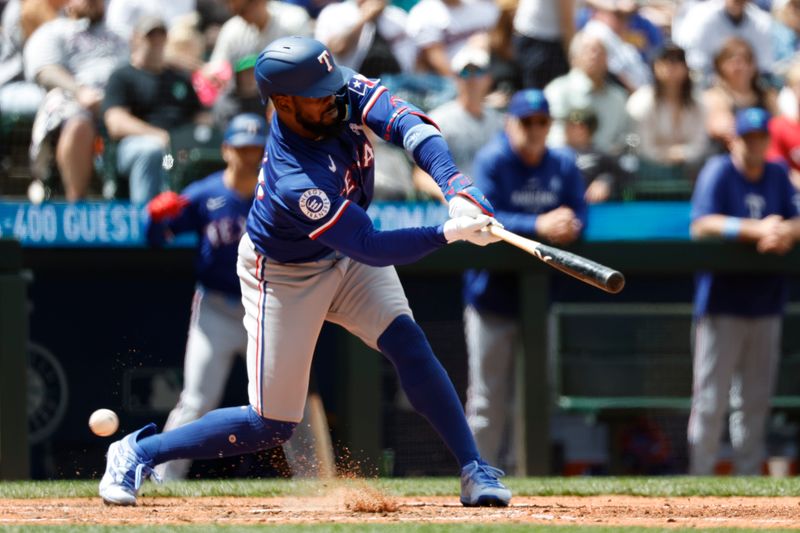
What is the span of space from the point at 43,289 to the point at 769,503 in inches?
176

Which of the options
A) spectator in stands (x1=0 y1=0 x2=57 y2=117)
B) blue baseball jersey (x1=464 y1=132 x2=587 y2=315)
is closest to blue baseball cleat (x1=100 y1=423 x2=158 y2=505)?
blue baseball jersey (x1=464 y1=132 x2=587 y2=315)

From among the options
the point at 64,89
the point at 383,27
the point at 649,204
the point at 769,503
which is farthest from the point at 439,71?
the point at 769,503

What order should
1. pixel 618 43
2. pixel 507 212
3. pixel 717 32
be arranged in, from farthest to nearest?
pixel 717 32 → pixel 618 43 → pixel 507 212

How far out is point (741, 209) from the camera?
7.66 metres

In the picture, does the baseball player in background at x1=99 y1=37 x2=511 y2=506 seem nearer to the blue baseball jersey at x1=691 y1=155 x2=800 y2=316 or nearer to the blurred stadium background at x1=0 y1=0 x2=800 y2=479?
the blurred stadium background at x1=0 y1=0 x2=800 y2=479

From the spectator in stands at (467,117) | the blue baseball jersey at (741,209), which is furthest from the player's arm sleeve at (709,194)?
the spectator in stands at (467,117)

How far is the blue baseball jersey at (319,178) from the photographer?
434cm

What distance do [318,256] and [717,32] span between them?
5.64 meters

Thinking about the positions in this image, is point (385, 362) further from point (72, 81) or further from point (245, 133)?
point (72, 81)

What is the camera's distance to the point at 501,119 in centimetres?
835

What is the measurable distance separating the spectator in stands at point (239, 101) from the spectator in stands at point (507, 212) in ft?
4.92

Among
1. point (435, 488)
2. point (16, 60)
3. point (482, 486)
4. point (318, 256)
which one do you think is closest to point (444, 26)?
point (16, 60)

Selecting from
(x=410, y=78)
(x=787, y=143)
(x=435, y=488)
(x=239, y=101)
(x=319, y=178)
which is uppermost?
(x=410, y=78)

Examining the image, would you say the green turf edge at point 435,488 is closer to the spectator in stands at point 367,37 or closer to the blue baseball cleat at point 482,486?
the blue baseball cleat at point 482,486
